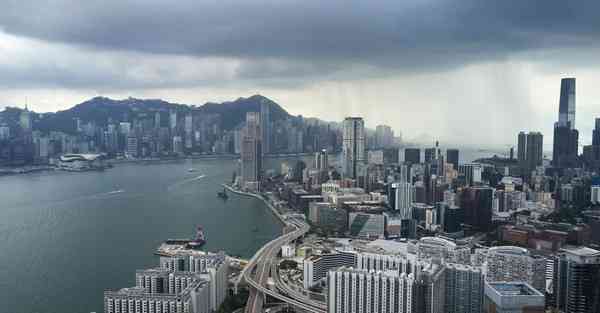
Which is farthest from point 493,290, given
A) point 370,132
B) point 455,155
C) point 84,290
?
point 370,132

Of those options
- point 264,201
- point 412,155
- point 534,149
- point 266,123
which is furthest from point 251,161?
point 266,123

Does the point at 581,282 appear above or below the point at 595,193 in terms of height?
below

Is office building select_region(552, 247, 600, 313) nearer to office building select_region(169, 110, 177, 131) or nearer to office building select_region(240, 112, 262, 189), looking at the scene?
office building select_region(240, 112, 262, 189)

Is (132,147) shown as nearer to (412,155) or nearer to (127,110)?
(127,110)

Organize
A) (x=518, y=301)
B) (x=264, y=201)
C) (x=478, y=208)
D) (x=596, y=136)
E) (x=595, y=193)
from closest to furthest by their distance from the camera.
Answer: (x=518, y=301)
(x=478, y=208)
(x=595, y=193)
(x=264, y=201)
(x=596, y=136)

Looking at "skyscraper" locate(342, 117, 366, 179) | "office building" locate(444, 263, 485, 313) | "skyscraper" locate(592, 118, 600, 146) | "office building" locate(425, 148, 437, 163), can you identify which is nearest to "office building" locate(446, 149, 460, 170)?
"office building" locate(425, 148, 437, 163)

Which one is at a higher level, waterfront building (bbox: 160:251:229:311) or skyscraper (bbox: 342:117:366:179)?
skyscraper (bbox: 342:117:366:179)

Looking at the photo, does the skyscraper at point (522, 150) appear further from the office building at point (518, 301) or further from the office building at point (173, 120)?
the office building at point (173, 120)
